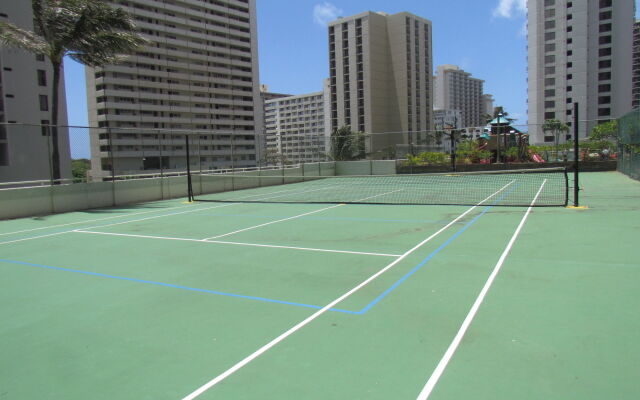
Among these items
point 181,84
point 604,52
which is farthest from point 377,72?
point 604,52

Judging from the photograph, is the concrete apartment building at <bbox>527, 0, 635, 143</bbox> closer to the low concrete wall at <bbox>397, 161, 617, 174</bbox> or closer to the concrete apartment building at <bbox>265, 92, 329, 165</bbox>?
the low concrete wall at <bbox>397, 161, 617, 174</bbox>

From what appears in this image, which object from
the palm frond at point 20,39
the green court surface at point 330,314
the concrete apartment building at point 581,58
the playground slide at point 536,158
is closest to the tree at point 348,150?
the playground slide at point 536,158

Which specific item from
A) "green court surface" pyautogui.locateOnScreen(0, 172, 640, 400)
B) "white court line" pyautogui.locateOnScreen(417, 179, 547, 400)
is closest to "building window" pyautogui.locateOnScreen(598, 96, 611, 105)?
"green court surface" pyautogui.locateOnScreen(0, 172, 640, 400)

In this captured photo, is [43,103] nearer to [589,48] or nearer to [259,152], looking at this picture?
[259,152]

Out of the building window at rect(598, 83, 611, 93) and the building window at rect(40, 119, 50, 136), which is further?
the building window at rect(598, 83, 611, 93)

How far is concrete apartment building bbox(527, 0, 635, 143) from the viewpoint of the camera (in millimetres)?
85125

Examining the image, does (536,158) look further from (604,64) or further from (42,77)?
(604,64)

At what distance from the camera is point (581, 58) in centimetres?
8606

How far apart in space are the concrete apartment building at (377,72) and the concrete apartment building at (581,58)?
128ft

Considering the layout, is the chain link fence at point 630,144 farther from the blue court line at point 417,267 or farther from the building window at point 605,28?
the building window at point 605,28

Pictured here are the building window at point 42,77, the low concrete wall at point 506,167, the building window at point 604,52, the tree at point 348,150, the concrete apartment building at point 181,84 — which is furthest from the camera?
the concrete apartment building at point 181,84

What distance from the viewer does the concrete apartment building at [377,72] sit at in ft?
398

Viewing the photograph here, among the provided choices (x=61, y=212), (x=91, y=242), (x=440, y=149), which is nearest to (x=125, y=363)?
(x=91, y=242)

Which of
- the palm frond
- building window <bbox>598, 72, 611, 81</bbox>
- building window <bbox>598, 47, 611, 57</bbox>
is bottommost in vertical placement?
the palm frond
